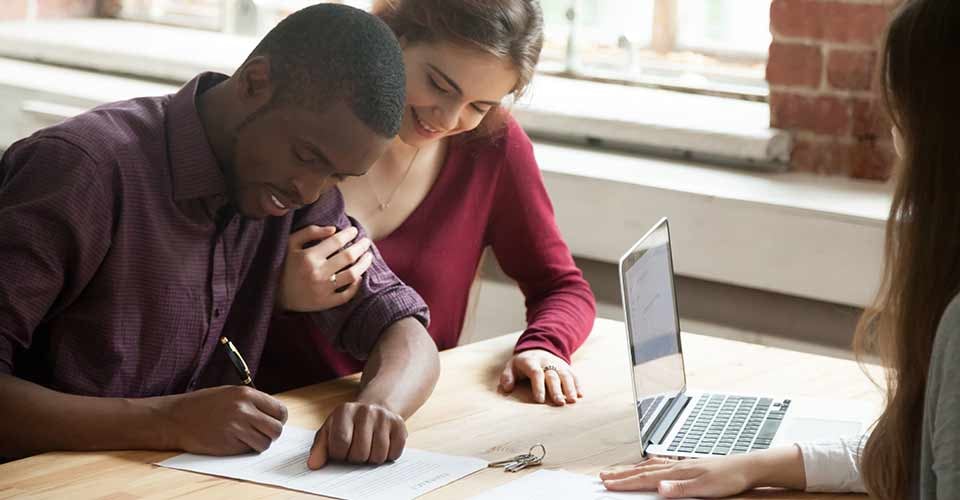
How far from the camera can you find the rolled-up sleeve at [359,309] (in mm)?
2006

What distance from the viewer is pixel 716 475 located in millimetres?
1608

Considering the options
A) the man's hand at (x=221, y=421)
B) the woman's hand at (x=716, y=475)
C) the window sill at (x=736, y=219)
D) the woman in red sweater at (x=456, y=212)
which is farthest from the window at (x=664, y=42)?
the man's hand at (x=221, y=421)

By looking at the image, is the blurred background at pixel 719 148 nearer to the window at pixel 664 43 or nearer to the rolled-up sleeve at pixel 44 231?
the window at pixel 664 43

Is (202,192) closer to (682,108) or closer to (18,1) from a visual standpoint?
(682,108)

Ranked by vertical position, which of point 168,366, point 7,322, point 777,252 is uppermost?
point 7,322

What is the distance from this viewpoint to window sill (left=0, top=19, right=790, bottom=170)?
9.93 ft

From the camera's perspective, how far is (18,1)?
4242 millimetres

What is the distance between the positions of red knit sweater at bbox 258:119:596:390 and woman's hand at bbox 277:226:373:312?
0.28 metres

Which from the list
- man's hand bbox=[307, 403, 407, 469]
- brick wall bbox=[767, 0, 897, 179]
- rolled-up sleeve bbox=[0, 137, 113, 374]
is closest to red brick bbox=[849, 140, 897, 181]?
brick wall bbox=[767, 0, 897, 179]

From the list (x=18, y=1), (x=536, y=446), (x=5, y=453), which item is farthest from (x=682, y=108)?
(x=18, y=1)

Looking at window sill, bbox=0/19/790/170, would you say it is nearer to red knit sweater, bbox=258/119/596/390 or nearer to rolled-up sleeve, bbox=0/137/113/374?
red knit sweater, bbox=258/119/596/390

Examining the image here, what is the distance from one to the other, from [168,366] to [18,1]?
111 inches

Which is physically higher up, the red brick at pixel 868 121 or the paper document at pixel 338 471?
the red brick at pixel 868 121

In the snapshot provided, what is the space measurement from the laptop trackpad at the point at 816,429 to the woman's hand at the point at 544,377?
31cm
